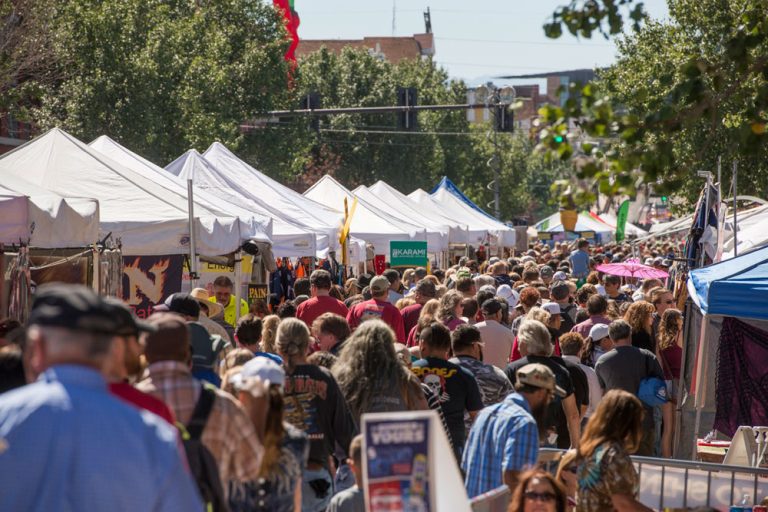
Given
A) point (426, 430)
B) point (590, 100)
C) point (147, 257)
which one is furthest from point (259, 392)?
point (147, 257)

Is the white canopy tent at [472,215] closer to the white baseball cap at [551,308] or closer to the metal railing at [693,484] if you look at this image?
the white baseball cap at [551,308]

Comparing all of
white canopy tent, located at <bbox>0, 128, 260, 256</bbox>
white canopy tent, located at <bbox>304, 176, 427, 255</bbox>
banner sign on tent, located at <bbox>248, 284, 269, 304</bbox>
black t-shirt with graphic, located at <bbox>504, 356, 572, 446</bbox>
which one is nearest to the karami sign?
white canopy tent, located at <bbox>304, 176, 427, 255</bbox>

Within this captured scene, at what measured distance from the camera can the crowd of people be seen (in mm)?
3289

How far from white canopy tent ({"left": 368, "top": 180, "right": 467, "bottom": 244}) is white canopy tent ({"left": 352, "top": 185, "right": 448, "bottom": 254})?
67mm

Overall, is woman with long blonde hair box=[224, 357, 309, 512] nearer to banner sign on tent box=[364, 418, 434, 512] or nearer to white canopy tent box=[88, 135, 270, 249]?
banner sign on tent box=[364, 418, 434, 512]

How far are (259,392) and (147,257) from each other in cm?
854

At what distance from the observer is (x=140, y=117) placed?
36.8m

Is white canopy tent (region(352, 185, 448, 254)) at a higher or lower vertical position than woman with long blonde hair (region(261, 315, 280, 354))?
higher

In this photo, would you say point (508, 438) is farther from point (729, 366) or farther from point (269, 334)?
point (729, 366)

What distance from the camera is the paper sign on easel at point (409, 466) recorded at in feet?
14.1

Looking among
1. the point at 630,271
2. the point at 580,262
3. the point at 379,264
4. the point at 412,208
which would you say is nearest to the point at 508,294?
the point at 630,271

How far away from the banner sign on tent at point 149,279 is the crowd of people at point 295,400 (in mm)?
1044

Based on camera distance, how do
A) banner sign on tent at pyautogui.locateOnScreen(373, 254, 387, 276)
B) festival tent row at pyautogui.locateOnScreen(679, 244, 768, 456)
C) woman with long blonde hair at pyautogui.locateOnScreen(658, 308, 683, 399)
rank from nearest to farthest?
festival tent row at pyautogui.locateOnScreen(679, 244, 768, 456)
woman with long blonde hair at pyautogui.locateOnScreen(658, 308, 683, 399)
banner sign on tent at pyautogui.locateOnScreen(373, 254, 387, 276)

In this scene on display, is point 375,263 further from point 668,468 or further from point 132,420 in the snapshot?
point 132,420
